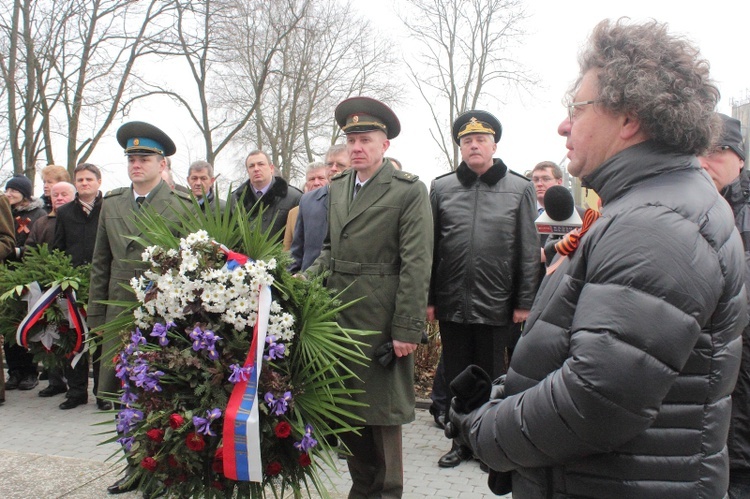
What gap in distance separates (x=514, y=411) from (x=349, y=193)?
2286 mm

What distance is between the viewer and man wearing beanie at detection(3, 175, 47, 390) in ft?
23.3

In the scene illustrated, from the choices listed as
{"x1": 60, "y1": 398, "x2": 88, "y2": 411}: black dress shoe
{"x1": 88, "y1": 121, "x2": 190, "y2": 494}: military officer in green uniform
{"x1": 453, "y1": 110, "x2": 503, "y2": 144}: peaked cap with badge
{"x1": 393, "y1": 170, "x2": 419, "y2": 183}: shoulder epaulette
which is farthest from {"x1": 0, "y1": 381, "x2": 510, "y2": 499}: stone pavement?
{"x1": 453, "y1": 110, "x2": 503, "y2": 144}: peaked cap with badge

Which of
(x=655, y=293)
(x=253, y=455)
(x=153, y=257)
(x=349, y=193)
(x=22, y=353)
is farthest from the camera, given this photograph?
(x=22, y=353)

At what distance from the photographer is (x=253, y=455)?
2549 millimetres

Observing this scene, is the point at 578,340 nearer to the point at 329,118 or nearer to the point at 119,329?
the point at 119,329

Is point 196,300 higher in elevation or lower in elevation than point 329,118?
lower

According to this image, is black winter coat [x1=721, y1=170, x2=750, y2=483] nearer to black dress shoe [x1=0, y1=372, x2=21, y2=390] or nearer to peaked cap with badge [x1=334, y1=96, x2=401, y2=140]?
peaked cap with badge [x1=334, y1=96, x2=401, y2=140]

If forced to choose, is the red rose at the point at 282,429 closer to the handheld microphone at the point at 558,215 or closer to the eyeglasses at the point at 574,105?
the handheld microphone at the point at 558,215

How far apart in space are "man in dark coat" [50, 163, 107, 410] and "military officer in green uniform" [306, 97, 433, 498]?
137 inches

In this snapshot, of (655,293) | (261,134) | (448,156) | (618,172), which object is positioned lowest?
(655,293)

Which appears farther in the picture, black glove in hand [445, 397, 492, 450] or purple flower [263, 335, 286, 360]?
purple flower [263, 335, 286, 360]

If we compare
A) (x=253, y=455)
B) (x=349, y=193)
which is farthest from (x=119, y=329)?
(x=349, y=193)

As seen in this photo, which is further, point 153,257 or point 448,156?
point 448,156

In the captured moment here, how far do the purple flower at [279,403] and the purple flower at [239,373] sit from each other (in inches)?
4.6
